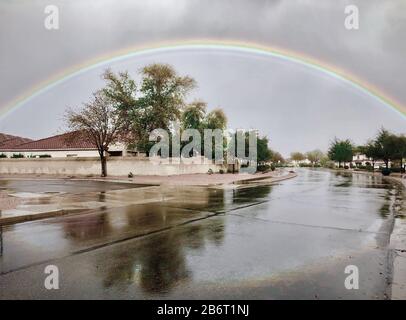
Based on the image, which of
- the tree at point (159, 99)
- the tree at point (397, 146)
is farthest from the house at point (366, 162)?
the tree at point (159, 99)

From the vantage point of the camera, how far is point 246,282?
4871 millimetres

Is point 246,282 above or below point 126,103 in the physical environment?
below

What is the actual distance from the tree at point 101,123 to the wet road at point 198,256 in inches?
997

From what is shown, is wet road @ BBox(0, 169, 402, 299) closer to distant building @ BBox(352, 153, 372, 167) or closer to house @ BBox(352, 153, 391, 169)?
house @ BBox(352, 153, 391, 169)

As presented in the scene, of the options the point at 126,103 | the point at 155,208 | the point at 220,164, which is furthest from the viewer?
the point at 220,164

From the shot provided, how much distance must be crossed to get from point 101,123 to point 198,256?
31.8 metres

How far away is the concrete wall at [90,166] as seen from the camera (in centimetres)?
3719

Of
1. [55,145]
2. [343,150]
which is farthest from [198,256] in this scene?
[343,150]

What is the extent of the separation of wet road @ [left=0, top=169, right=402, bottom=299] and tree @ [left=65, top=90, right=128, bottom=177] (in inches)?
997
